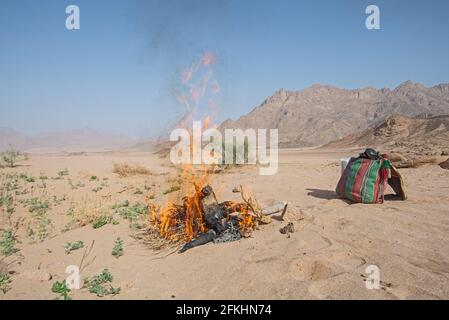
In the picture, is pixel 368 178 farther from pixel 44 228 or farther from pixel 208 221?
pixel 44 228

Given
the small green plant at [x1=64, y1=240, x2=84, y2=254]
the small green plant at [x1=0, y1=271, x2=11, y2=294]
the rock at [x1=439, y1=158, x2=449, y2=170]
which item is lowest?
the small green plant at [x1=0, y1=271, x2=11, y2=294]

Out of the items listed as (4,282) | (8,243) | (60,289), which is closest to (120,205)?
(8,243)

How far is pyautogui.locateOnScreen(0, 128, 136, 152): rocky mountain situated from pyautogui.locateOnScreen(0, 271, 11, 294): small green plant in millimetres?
97247

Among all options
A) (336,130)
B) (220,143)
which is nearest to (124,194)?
(220,143)

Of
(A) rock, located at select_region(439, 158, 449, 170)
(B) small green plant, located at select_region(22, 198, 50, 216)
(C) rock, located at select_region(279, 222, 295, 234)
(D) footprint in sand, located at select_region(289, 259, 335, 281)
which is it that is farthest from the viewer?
(A) rock, located at select_region(439, 158, 449, 170)

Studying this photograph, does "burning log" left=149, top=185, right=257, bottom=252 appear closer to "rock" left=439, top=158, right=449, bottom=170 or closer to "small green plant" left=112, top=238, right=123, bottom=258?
"small green plant" left=112, top=238, right=123, bottom=258

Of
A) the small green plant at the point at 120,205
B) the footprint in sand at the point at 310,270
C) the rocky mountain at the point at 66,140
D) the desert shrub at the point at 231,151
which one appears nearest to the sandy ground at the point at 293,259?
the footprint in sand at the point at 310,270

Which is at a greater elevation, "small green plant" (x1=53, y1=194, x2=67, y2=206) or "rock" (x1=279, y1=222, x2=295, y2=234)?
"rock" (x1=279, y1=222, x2=295, y2=234)


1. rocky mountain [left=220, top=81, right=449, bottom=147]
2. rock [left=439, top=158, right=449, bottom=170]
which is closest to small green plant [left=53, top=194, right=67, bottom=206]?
rock [left=439, top=158, right=449, bottom=170]

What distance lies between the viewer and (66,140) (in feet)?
417

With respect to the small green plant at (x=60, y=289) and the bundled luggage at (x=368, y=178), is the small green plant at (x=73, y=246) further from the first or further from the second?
the bundled luggage at (x=368, y=178)

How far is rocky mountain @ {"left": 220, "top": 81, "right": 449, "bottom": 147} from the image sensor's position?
67500 mm

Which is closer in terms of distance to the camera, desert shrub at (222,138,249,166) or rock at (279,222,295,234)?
rock at (279,222,295,234)
